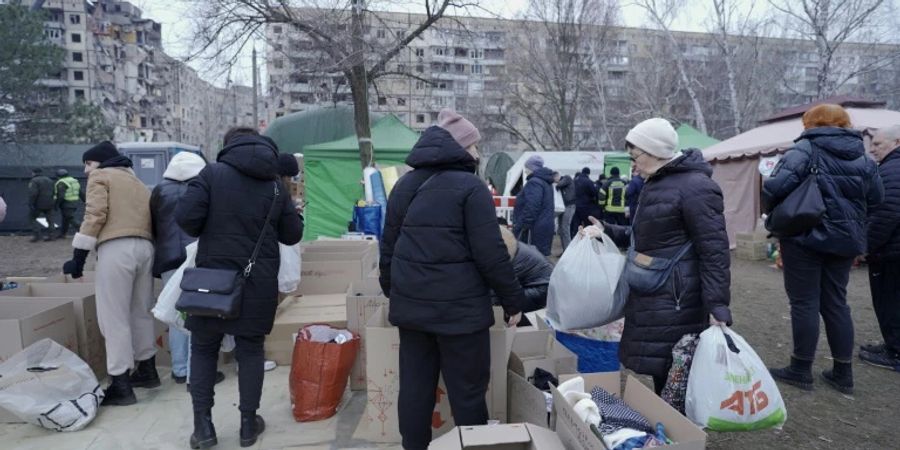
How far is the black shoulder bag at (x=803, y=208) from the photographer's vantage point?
3102 millimetres

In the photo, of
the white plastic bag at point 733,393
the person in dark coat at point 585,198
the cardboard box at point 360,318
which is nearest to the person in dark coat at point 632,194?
the person in dark coat at point 585,198

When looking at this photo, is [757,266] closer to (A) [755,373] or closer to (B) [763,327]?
(B) [763,327]

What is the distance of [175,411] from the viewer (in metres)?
3.22

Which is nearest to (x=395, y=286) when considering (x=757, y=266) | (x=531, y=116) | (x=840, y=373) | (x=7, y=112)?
(x=840, y=373)

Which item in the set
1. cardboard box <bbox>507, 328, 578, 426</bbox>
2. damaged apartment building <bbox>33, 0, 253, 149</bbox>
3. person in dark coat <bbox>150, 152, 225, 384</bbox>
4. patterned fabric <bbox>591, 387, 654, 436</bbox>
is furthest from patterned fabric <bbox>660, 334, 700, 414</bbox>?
damaged apartment building <bbox>33, 0, 253, 149</bbox>

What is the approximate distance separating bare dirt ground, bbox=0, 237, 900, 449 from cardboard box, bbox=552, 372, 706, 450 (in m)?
1.03

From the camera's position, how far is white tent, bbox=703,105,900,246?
9.45 metres

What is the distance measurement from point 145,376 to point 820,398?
14.7 ft

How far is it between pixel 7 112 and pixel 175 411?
16.4 m

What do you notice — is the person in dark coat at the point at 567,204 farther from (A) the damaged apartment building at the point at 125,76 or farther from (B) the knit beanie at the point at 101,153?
(A) the damaged apartment building at the point at 125,76

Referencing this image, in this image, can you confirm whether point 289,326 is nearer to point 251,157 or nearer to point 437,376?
point 251,157

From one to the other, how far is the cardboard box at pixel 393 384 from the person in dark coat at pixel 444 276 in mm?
253

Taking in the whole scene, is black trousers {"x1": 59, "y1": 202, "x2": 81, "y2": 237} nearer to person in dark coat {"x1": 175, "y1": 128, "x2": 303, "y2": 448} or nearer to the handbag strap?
person in dark coat {"x1": 175, "y1": 128, "x2": 303, "y2": 448}

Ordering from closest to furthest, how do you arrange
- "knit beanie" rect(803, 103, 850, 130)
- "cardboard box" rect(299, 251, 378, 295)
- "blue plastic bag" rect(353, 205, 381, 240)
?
"knit beanie" rect(803, 103, 850, 130)
"cardboard box" rect(299, 251, 378, 295)
"blue plastic bag" rect(353, 205, 381, 240)
